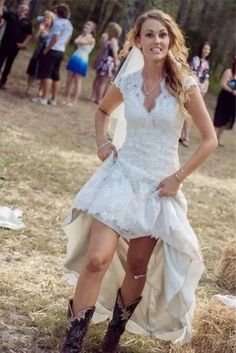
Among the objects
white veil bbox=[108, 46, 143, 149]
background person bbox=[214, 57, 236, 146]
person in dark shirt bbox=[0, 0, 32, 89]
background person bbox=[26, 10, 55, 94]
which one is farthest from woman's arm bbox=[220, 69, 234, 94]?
white veil bbox=[108, 46, 143, 149]

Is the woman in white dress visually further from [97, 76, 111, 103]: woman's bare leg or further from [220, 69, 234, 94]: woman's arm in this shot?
[97, 76, 111, 103]: woman's bare leg

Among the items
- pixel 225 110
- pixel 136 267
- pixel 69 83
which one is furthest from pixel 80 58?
pixel 136 267

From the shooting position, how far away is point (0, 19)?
10.4 m

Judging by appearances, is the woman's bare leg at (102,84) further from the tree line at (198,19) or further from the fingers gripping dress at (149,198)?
the fingers gripping dress at (149,198)

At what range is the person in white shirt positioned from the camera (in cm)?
1018

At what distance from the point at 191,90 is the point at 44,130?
6.49 m

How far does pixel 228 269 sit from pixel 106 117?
77.3 inches

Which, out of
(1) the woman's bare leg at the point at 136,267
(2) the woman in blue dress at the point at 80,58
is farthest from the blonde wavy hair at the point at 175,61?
(2) the woman in blue dress at the point at 80,58

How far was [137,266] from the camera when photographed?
10.2 ft

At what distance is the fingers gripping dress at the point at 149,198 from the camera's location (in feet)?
9.68

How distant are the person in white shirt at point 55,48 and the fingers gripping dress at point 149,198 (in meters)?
7.29

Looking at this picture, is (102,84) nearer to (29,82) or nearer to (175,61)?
(29,82)

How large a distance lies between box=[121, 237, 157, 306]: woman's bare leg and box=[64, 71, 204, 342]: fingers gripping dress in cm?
7

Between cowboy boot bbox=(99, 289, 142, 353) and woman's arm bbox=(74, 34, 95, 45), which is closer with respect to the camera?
cowboy boot bbox=(99, 289, 142, 353)
